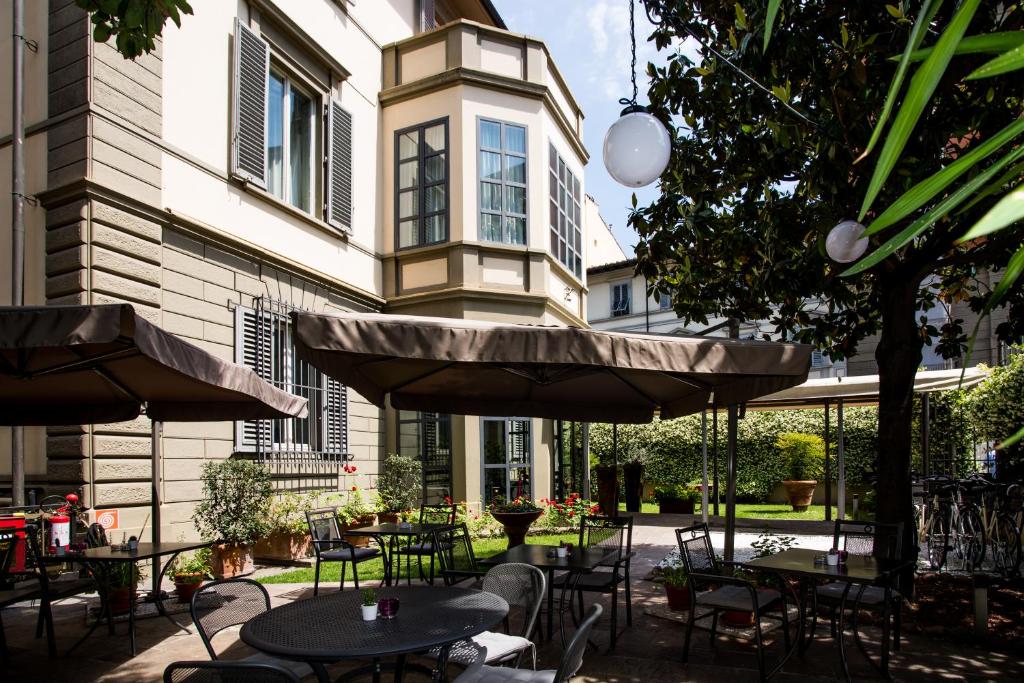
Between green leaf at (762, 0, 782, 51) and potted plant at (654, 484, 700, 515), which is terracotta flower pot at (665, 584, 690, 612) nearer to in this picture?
green leaf at (762, 0, 782, 51)

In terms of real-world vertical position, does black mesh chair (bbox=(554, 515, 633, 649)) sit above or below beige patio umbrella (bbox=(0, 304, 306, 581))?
below

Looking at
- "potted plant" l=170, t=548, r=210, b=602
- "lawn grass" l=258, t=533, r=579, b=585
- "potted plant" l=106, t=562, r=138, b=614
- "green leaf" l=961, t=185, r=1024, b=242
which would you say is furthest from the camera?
"lawn grass" l=258, t=533, r=579, b=585

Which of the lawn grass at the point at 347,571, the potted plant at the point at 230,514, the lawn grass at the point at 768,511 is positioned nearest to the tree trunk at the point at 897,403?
the lawn grass at the point at 347,571

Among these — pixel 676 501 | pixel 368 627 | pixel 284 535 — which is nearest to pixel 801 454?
pixel 676 501

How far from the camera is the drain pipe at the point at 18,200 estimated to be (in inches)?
301

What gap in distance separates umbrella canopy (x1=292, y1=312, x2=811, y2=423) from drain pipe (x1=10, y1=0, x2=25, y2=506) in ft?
14.3

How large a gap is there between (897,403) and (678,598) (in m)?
2.59

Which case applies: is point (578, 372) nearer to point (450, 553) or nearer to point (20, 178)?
point (450, 553)

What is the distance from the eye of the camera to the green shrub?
701 inches

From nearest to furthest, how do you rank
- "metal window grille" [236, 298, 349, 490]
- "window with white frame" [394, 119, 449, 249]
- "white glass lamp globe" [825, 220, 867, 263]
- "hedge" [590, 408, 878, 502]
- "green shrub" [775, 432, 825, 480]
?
"white glass lamp globe" [825, 220, 867, 263], "metal window grille" [236, 298, 349, 490], "window with white frame" [394, 119, 449, 249], "green shrub" [775, 432, 825, 480], "hedge" [590, 408, 878, 502]

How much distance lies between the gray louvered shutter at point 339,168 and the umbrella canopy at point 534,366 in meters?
6.14

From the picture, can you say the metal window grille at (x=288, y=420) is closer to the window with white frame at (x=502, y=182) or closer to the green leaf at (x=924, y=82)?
the window with white frame at (x=502, y=182)

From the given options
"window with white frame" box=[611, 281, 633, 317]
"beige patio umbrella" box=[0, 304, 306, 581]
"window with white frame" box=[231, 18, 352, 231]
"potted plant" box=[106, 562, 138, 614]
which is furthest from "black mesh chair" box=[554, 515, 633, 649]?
"window with white frame" box=[611, 281, 633, 317]

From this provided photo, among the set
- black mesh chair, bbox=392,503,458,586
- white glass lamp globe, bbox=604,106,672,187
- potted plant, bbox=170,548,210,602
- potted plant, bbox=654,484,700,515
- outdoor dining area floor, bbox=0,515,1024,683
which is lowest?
potted plant, bbox=654,484,700,515
